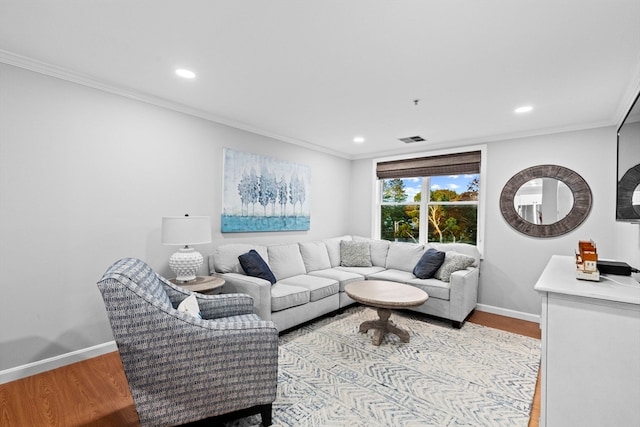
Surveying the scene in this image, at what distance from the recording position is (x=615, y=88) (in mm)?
2617

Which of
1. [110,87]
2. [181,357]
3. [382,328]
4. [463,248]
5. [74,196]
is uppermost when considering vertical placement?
[110,87]

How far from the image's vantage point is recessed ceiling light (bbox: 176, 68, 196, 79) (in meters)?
2.48

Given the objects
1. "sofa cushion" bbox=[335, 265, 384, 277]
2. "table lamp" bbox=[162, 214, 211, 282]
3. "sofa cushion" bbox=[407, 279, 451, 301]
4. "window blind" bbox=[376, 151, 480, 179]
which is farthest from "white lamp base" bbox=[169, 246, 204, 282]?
"window blind" bbox=[376, 151, 480, 179]

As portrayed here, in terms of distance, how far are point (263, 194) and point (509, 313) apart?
366 cm

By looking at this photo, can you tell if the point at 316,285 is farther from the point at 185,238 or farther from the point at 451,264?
the point at 451,264

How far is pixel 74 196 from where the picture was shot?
262 cm

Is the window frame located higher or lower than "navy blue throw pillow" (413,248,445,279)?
higher

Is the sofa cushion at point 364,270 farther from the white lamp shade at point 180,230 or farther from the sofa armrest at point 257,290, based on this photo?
the white lamp shade at point 180,230

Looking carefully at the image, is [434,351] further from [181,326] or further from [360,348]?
[181,326]

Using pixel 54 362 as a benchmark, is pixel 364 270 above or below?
above

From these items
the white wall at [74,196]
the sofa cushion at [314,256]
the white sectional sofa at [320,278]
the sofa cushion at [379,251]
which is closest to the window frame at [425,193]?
the white sectional sofa at [320,278]

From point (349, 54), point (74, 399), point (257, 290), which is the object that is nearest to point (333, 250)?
point (257, 290)

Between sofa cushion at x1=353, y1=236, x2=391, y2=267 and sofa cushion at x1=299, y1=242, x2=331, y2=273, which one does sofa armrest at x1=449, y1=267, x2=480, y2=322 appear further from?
sofa cushion at x1=299, y1=242, x2=331, y2=273

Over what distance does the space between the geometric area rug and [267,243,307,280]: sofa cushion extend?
750 millimetres
